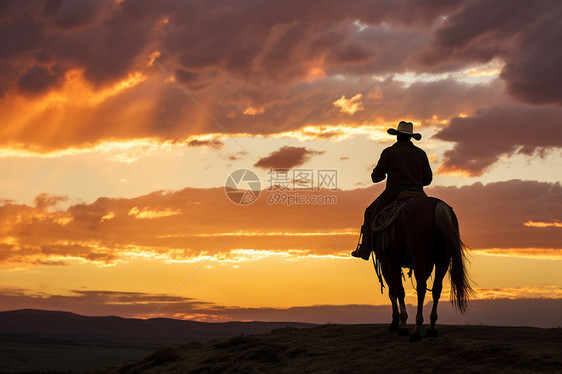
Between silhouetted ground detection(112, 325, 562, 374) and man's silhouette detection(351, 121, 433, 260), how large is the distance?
2.75 metres

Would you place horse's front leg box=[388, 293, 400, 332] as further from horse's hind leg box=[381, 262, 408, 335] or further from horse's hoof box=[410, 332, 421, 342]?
horse's hoof box=[410, 332, 421, 342]

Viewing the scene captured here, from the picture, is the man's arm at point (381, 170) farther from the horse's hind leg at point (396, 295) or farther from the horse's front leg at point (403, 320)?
the horse's front leg at point (403, 320)

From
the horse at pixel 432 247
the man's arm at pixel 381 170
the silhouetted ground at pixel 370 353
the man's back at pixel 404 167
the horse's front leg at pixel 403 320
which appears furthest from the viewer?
the man's arm at pixel 381 170

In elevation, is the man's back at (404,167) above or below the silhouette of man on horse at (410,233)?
above

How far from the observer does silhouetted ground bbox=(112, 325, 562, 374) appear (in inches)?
484

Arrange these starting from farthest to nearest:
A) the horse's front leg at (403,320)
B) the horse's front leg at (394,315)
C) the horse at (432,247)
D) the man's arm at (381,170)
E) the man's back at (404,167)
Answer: the man's arm at (381,170)
the man's back at (404,167)
the horse's front leg at (394,315)
the horse's front leg at (403,320)
the horse at (432,247)

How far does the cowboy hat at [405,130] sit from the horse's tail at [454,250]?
2.95 m

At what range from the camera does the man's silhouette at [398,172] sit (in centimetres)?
1639

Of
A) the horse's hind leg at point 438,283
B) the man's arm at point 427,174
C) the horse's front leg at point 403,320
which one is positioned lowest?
the horse's front leg at point 403,320

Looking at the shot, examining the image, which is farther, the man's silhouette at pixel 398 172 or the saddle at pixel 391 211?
the man's silhouette at pixel 398 172

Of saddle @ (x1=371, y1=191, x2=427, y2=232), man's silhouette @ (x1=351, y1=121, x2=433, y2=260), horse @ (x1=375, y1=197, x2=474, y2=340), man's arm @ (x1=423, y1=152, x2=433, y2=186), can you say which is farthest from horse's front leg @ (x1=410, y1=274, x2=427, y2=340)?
man's arm @ (x1=423, y1=152, x2=433, y2=186)

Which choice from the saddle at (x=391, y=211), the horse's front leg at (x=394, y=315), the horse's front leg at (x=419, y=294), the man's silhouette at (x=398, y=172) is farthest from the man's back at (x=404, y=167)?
the horse's front leg at (x=394, y=315)

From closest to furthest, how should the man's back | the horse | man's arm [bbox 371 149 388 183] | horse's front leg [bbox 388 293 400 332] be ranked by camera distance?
the horse
horse's front leg [bbox 388 293 400 332]
the man's back
man's arm [bbox 371 149 388 183]

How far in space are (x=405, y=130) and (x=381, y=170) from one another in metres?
1.31
